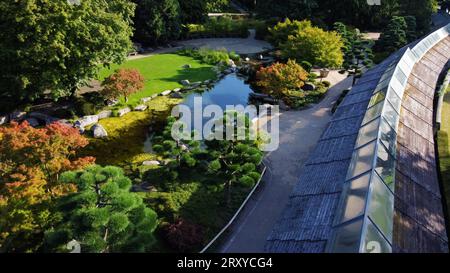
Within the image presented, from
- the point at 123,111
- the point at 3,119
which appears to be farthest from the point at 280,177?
the point at 3,119

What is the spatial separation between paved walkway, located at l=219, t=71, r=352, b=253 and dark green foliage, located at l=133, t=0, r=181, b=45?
21.5m

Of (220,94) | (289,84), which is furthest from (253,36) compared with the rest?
(289,84)

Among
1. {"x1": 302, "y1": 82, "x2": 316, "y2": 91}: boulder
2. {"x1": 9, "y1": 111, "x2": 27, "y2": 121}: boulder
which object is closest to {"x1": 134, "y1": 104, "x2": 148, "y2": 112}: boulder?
{"x1": 9, "y1": 111, "x2": 27, "y2": 121}: boulder

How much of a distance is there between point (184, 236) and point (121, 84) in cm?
1428

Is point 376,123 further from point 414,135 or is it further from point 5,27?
point 5,27

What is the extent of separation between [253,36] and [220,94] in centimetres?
2193

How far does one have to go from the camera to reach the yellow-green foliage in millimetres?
20484

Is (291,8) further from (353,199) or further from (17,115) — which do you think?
(353,199)

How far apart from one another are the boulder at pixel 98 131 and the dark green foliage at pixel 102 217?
1153cm

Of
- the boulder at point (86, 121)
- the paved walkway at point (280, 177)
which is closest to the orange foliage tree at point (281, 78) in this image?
the paved walkway at point (280, 177)

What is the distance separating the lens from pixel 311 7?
4597cm

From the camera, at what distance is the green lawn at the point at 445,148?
13.8 metres

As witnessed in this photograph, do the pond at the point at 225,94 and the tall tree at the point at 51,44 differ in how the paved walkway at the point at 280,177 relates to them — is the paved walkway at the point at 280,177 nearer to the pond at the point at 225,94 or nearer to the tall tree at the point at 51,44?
the pond at the point at 225,94

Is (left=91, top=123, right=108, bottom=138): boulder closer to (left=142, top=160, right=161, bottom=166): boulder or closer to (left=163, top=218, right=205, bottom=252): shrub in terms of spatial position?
(left=142, top=160, right=161, bottom=166): boulder
